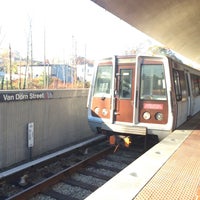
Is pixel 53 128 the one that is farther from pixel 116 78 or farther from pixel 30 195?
pixel 30 195

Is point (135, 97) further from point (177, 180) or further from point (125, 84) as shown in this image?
point (177, 180)

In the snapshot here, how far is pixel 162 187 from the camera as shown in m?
3.78

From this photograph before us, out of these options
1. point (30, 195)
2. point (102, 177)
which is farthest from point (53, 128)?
point (30, 195)

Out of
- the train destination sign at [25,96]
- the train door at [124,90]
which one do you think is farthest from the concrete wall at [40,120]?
the train door at [124,90]

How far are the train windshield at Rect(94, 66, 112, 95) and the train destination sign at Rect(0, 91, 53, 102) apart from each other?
4.26 feet

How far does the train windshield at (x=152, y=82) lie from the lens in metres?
7.05

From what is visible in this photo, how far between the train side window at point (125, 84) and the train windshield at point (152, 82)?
1.04 ft

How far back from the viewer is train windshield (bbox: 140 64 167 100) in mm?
7047

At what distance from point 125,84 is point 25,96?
8.17ft

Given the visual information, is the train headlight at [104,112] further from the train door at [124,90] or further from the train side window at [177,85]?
the train side window at [177,85]

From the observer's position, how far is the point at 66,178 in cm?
609

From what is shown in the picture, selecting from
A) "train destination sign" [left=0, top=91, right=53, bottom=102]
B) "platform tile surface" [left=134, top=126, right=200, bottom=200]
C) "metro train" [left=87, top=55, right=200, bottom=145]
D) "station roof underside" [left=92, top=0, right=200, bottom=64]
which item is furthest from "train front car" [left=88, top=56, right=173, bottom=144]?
"station roof underside" [left=92, top=0, right=200, bottom=64]

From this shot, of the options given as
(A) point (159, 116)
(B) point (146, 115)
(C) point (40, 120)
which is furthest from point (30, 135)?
(A) point (159, 116)

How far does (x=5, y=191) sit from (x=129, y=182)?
2619 mm
